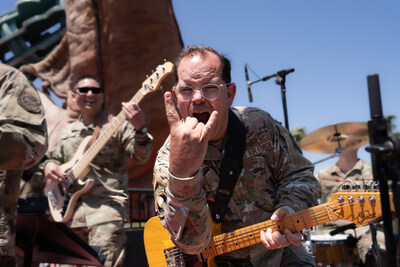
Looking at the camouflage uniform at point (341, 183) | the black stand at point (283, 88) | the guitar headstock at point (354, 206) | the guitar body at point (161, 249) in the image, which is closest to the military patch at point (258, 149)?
the guitar headstock at point (354, 206)

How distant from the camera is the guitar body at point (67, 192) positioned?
16.1 ft

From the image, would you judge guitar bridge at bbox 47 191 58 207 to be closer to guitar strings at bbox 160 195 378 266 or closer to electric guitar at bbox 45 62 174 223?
electric guitar at bbox 45 62 174 223

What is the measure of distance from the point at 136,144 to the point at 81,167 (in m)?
0.72

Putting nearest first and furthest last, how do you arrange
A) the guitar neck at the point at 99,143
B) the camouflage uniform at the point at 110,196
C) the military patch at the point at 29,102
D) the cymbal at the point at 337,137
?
1. the military patch at the point at 29,102
2. the camouflage uniform at the point at 110,196
3. the guitar neck at the point at 99,143
4. the cymbal at the point at 337,137

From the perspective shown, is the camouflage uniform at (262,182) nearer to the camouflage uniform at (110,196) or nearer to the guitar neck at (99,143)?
the camouflage uniform at (110,196)

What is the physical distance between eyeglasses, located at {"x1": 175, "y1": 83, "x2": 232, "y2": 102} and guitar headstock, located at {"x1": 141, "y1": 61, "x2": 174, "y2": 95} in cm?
241

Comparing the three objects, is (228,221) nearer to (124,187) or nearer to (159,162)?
(159,162)

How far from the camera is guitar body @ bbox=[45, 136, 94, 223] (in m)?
4.91

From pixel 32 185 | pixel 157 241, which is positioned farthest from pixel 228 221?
pixel 32 185

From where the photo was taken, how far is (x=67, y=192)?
5055 mm

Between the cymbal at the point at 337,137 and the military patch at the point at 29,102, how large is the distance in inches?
215

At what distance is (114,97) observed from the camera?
33.8 ft

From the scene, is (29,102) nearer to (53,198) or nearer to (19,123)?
(19,123)

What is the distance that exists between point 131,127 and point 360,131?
4488 millimetres
